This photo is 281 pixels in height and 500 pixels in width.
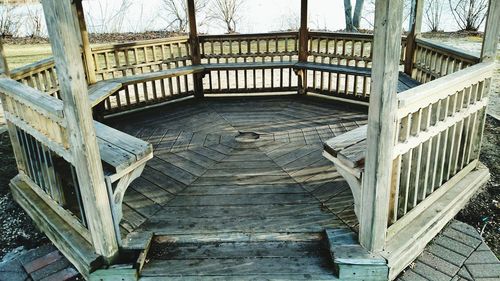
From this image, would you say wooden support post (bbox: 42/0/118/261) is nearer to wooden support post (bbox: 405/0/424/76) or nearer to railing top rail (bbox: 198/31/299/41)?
railing top rail (bbox: 198/31/299/41)

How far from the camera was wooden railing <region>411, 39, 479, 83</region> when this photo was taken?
13.7ft

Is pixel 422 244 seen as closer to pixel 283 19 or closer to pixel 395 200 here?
pixel 395 200

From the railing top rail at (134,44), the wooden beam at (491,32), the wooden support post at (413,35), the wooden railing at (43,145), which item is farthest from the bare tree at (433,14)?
the wooden railing at (43,145)

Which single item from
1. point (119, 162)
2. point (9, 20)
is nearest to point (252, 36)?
point (119, 162)

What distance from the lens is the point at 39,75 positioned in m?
4.66

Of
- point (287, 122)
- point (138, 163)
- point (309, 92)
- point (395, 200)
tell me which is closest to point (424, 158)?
point (395, 200)

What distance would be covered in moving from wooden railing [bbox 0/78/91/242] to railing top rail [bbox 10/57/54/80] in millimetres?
363

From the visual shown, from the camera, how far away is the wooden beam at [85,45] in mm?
5543

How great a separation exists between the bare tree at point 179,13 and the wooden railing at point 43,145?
13445mm

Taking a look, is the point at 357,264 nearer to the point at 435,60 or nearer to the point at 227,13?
the point at 435,60

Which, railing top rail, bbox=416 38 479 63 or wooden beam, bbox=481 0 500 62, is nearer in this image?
wooden beam, bbox=481 0 500 62

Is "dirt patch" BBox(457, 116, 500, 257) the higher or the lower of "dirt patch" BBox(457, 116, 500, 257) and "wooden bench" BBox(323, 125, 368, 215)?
the lower

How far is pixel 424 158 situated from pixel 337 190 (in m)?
0.79

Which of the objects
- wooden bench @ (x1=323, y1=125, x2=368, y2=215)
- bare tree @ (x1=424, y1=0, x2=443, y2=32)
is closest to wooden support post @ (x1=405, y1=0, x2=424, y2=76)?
wooden bench @ (x1=323, y1=125, x2=368, y2=215)
